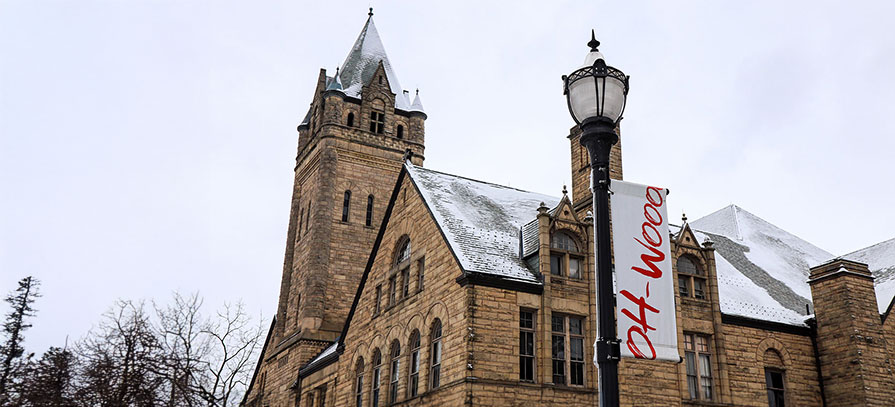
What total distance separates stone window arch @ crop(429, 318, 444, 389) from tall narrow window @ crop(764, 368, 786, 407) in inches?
427

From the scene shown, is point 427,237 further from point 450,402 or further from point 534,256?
point 450,402

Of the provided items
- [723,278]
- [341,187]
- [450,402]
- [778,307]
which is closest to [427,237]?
[450,402]

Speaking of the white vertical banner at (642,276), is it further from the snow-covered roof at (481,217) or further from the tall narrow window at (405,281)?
the tall narrow window at (405,281)

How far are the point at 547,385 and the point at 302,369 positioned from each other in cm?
1802

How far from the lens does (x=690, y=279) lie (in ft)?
78.5

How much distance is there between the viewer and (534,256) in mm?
22250

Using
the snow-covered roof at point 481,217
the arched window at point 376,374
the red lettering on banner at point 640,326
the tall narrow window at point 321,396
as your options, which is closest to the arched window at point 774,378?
the snow-covered roof at point 481,217

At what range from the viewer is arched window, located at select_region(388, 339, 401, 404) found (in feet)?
78.1

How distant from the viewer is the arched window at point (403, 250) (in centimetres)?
2552

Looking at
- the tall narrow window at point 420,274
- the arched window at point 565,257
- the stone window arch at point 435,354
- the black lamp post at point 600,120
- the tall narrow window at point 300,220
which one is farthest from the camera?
the tall narrow window at point 300,220

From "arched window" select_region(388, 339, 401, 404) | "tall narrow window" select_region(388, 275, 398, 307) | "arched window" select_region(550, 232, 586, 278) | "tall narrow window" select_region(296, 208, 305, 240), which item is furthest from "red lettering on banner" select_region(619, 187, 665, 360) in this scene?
"tall narrow window" select_region(296, 208, 305, 240)

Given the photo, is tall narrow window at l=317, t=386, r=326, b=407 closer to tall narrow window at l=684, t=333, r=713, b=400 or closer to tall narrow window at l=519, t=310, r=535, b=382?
tall narrow window at l=519, t=310, r=535, b=382

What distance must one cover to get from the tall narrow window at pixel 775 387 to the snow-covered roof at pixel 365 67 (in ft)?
95.5

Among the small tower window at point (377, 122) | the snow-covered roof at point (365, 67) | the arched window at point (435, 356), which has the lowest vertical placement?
the arched window at point (435, 356)
